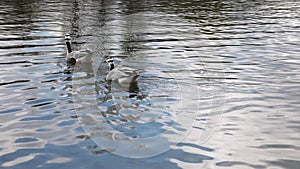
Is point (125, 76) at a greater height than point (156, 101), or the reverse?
point (125, 76)

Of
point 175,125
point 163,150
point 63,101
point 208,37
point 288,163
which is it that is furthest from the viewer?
point 208,37

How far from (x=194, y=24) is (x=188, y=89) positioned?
2094cm

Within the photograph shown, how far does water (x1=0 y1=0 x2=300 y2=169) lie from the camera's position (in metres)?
12.4

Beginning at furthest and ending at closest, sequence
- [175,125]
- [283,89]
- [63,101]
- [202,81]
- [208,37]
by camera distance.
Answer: [208,37], [202,81], [283,89], [63,101], [175,125]

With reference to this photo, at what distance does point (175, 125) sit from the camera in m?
14.3

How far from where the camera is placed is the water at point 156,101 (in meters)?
12.4

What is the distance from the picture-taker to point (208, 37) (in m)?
31.2

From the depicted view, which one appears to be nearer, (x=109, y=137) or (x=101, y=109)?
(x=109, y=137)

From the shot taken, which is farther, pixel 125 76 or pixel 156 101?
pixel 125 76

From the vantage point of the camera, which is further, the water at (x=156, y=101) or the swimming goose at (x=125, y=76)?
the swimming goose at (x=125, y=76)

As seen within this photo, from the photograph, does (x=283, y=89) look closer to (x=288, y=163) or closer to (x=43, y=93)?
(x=288, y=163)

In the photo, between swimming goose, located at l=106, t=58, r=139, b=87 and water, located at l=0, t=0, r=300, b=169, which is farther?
swimming goose, located at l=106, t=58, r=139, b=87

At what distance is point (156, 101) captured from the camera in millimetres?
16266

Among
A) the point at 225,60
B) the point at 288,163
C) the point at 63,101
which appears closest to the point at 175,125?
the point at 288,163
